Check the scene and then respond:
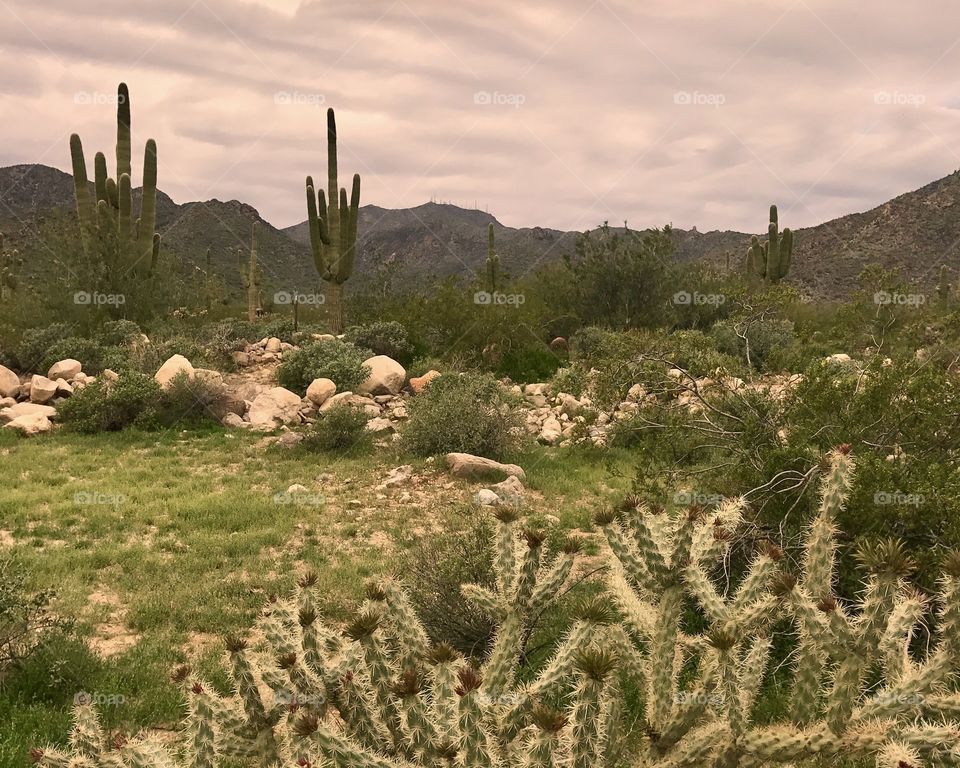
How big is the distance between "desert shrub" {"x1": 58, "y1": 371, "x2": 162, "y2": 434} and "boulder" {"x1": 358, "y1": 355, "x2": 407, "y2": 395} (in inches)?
165

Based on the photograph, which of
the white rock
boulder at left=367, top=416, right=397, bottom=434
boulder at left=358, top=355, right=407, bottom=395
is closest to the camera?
the white rock

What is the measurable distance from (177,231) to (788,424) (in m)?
65.1

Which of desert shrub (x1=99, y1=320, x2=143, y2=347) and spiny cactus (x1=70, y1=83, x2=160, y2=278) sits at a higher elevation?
spiny cactus (x1=70, y1=83, x2=160, y2=278)

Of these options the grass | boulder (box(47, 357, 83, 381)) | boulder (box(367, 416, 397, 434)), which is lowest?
the grass

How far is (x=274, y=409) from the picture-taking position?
13.5 metres

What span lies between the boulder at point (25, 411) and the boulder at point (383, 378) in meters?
5.90

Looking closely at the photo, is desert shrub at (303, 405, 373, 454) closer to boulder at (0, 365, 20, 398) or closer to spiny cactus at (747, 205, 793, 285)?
boulder at (0, 365, 20, 398)

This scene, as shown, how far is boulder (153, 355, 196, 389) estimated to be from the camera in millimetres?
13645

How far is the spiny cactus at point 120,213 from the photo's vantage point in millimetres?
17828

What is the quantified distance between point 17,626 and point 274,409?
8729 millimetres

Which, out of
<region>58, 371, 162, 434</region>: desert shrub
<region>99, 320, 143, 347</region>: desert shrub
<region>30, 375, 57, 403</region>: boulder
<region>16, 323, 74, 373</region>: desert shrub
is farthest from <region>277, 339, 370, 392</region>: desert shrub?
<region>16, 323, 74, 373</region>: desert shrub

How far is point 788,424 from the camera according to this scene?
20.1ft

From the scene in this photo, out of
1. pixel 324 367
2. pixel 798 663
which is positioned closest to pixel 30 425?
pixel 324 367

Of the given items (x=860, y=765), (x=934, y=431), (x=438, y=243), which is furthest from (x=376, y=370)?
(x=438, y=243)
